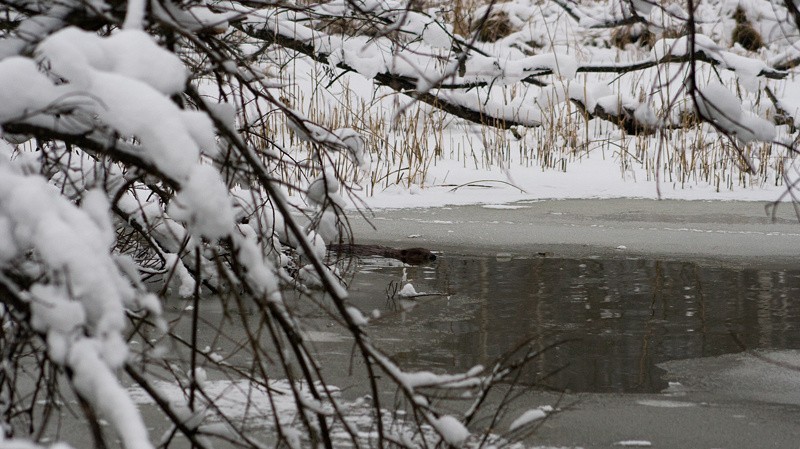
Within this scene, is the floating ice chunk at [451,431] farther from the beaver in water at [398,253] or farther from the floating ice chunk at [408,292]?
the beaver in water at [398,253]

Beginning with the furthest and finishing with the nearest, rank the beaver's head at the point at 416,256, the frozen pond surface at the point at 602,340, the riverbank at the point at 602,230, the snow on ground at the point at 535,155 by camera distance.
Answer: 1. the snow on ground at the point at 535,155
2. the riverbank at the point at 602,230
3. the beaver's head at the point at 416,256
4. the frozen pond surface at the point at 602,340

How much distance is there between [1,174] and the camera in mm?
1317

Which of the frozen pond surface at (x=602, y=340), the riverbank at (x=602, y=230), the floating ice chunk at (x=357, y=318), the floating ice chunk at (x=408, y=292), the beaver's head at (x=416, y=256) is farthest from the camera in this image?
the riverbank at (x=602, y=230)

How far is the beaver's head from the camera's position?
18.0 ft

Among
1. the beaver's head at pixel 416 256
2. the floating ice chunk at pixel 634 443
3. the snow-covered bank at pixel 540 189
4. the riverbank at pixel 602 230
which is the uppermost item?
the snow-covered bank at pixel 540 189

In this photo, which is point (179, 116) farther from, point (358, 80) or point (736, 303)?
point (358, 80)

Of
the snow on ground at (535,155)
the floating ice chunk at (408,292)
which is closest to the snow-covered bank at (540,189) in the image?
the snow on ground at (535,155)

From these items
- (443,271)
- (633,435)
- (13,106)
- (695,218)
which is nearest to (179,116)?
(13,106)

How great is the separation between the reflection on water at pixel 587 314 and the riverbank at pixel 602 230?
1.05 feet

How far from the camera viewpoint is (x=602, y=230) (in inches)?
251

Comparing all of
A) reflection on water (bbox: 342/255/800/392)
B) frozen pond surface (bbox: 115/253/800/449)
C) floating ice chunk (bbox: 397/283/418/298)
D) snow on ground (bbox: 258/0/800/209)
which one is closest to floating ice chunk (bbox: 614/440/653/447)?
frozen pond surface (bbox: 115/253/800/449)

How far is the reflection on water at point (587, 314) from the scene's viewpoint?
354 centimetres

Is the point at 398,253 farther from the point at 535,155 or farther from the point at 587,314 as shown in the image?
the point at 535,155

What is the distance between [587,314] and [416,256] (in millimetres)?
1433
